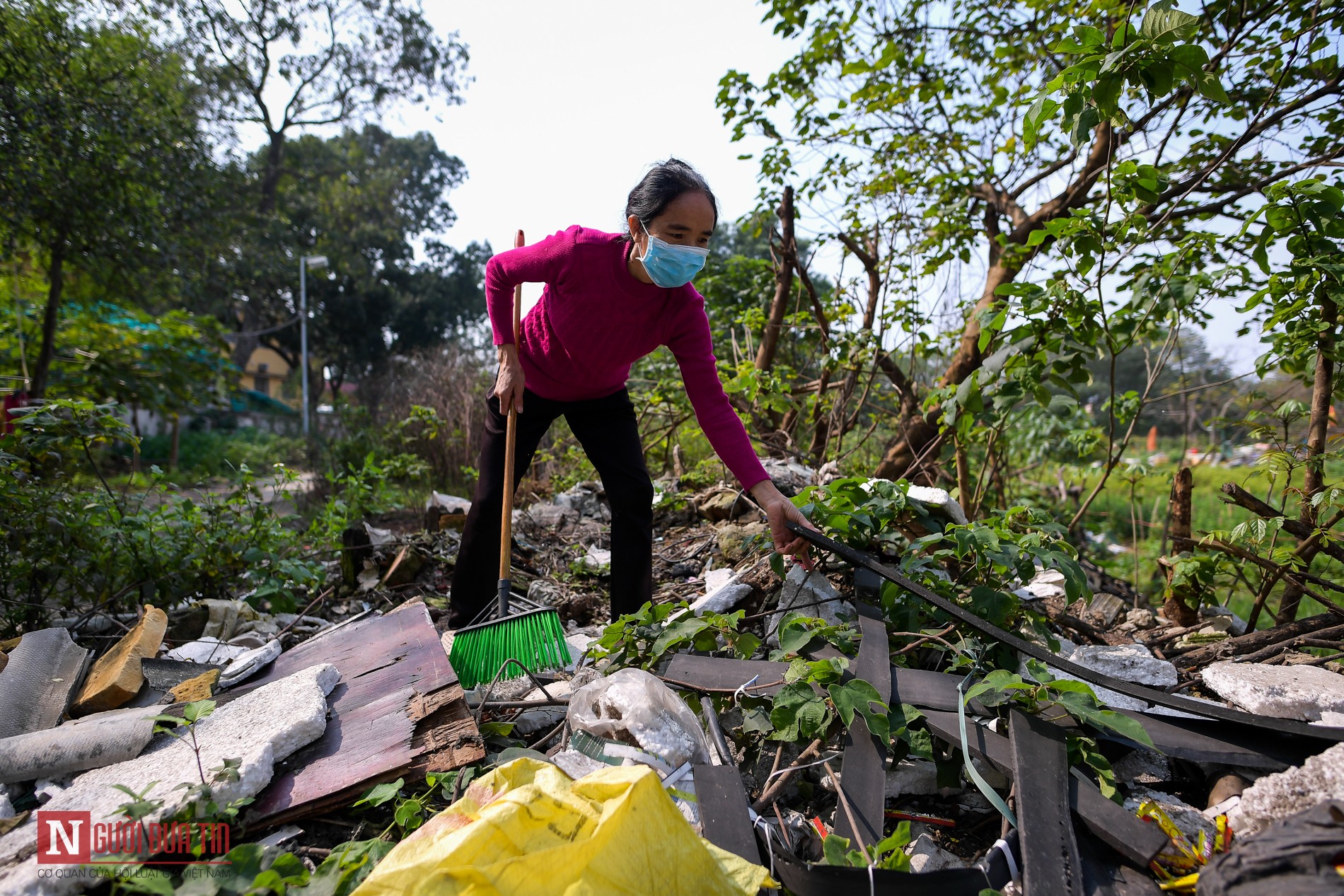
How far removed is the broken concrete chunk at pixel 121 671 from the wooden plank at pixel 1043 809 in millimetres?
2407

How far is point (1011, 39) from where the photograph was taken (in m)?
4.58

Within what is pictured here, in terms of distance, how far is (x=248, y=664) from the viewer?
239 centimetres

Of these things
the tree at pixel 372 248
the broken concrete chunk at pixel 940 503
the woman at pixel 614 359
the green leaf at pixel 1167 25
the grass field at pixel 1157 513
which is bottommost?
the grass field at pixel 1157 513

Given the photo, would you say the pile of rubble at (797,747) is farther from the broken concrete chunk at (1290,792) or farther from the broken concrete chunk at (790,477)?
the broken concrete chunk at (790,477)

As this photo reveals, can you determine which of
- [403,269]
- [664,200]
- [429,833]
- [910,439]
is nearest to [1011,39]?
[910,439]

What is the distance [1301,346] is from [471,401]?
7.88 m

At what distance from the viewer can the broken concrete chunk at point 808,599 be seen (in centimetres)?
236

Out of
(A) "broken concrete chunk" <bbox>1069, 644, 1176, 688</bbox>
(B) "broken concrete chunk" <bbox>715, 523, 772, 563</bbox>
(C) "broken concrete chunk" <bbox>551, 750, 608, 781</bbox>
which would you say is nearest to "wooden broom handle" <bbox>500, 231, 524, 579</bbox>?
(C) "broken concrete chunk" <bbox>551, 750, 608, 781</bbox>

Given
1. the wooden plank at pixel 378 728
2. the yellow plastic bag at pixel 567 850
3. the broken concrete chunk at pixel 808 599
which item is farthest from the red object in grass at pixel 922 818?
the wooden plank at pixel 378 728

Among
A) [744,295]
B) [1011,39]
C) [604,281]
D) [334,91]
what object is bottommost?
[604,281]

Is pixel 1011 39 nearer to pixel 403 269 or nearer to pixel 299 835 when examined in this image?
pixel 299 835

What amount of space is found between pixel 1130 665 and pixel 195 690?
2782 mm

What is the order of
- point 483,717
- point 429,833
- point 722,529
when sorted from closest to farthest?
point 429,833 < point 483,717 < point 722,529

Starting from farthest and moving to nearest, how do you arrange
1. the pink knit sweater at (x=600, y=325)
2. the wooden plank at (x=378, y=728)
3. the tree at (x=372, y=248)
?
the tree at (x=372, y=248) → the pink knit sweater at (x=600, y=325) → the wooden plank at (x=378, y=728)
